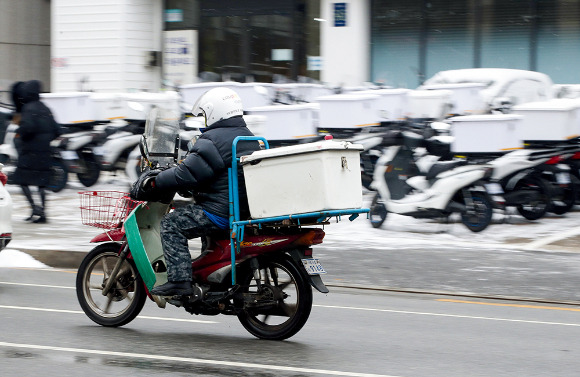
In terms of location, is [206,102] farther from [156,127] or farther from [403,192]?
[403,192]

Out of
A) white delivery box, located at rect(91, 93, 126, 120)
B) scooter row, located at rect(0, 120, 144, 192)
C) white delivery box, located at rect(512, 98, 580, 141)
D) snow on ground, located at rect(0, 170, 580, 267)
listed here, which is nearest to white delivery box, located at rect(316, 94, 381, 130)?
snow on ground, located at rect(0, 170, 580, 267)

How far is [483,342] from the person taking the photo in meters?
7.53

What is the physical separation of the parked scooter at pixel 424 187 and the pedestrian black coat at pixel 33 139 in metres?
4.63

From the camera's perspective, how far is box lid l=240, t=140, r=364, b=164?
675 centimetres

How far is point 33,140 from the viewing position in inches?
563

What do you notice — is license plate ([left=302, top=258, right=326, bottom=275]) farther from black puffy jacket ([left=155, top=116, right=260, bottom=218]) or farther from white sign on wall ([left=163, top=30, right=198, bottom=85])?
white sign on wall ([left=163, top=30, right=198, bottom=85])

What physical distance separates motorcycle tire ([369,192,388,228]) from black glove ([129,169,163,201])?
711 centimetres

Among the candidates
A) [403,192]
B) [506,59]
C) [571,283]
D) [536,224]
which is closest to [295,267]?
[571,283]

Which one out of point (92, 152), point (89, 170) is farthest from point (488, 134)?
point (89, 170)

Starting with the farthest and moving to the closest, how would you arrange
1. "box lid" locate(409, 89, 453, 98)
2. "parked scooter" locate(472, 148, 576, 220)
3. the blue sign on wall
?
the blue sign on wall → "box lid" locate(409, 89, 453, 98) → "parked scooter" locate(472, 148, 576, 220)

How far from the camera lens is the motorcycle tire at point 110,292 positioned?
7.64 m

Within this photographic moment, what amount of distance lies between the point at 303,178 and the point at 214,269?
1.00 meters

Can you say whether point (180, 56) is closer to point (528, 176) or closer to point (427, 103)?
point (427, 103)

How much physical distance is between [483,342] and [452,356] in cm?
66
